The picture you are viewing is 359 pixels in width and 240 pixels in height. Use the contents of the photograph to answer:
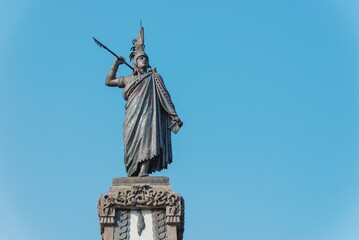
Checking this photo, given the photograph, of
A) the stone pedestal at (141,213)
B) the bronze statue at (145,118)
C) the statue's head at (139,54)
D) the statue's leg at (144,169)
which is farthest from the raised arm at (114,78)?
the stone pedestal at (141,213)

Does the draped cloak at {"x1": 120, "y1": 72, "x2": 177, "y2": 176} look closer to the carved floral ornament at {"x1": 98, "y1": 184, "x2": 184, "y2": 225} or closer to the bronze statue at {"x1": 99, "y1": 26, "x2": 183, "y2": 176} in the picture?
the bronze statue at {"x1": 99, "y1": 26, "x2": 183, "y2": 176}

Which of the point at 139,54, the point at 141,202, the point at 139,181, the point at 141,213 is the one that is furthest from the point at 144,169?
the point at 139,54

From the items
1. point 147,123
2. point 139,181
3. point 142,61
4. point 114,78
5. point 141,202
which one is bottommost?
point 141,202

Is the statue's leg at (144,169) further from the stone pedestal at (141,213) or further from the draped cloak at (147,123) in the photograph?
the stone pedestal at (141,213)

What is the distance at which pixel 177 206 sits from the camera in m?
15.2

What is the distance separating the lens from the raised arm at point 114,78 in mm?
17250

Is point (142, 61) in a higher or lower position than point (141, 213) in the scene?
higher

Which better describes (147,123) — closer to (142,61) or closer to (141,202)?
(142,61)

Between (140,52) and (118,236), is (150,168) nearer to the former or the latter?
(118,236)

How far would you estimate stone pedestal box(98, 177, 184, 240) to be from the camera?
49.1 feet

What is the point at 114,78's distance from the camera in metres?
17.3

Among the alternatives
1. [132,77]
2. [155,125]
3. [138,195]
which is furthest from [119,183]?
[132,77]

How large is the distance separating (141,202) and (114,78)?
3538mm

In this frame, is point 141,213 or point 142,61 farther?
point 142,61
